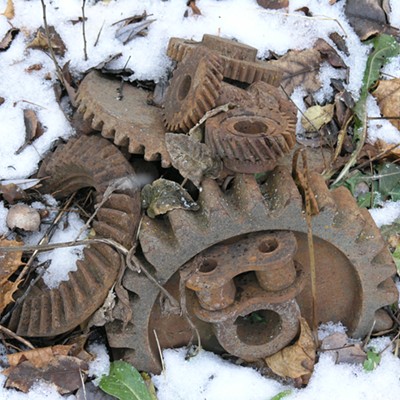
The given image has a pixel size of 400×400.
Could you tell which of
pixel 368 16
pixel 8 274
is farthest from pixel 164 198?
pixel 368 16

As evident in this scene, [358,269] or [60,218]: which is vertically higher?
[358,269]

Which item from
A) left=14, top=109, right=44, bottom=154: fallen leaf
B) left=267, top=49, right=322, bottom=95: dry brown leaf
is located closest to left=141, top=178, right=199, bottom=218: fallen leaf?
left=14, top=109, right=44, bottom=154: fallen leaf

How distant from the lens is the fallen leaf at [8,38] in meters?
3.68

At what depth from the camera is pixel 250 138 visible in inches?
104

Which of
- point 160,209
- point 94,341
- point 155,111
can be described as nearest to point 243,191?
point 160,209

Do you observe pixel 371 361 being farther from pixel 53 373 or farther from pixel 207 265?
pixel 53 373

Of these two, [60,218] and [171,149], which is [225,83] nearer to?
[171,149]

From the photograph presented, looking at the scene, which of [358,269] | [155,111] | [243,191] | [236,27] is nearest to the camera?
[243,191]

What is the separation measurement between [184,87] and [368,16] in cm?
148

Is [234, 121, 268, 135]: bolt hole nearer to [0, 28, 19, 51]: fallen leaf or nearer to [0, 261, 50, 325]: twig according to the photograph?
[0, 261, 50, 325]: twig

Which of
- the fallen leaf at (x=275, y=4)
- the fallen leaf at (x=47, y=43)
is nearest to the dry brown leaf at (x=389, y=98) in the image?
the fallen leaf at (x=275, y=4)

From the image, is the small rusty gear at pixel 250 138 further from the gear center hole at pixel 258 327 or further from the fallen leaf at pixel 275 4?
the fallen leaf at pixel 275 4

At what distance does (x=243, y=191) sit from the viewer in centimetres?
268

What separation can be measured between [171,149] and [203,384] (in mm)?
1046
